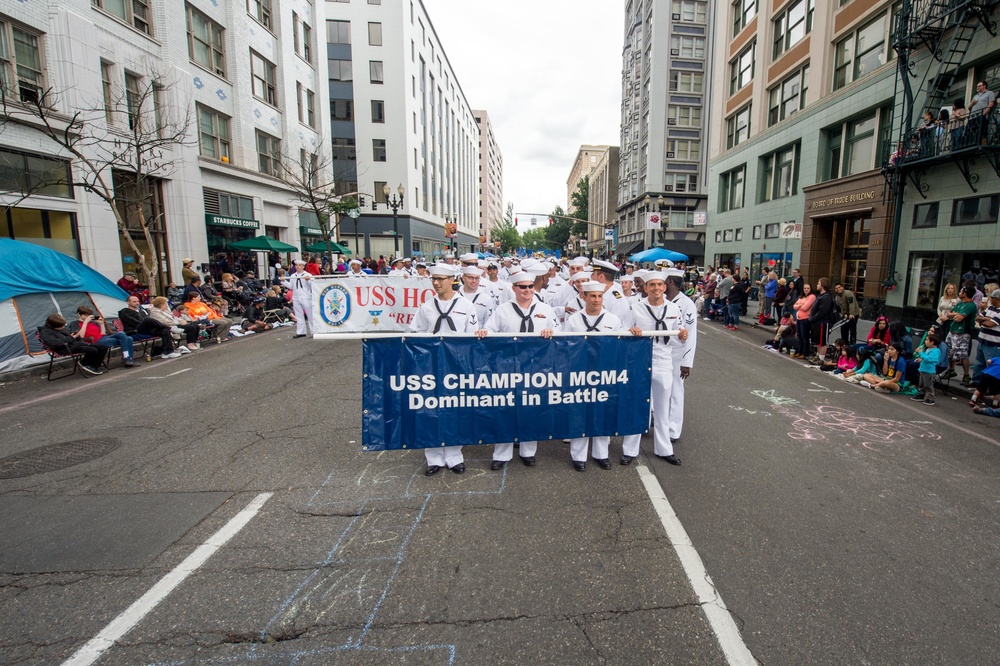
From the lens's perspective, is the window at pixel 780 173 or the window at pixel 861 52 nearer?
the window at pixel 861 52

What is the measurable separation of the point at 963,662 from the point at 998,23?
17706 mm

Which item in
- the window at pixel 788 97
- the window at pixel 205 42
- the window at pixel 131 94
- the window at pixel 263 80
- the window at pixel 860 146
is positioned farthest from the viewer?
the window at pixel 263 80

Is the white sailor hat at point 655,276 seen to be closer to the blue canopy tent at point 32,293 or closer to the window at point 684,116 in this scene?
the blue canopy tent at point 32,293

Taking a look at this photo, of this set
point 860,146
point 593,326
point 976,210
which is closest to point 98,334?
point 593,326

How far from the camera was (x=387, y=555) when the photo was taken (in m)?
3.59

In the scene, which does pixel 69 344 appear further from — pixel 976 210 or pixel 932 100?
pixel 932 100

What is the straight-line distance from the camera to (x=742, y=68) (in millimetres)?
28844

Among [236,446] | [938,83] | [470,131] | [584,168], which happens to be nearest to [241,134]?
[236,446]

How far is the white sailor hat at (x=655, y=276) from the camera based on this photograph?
554cm

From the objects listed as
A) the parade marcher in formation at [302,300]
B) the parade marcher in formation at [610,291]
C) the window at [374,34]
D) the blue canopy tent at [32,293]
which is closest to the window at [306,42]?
the window at [374,34]

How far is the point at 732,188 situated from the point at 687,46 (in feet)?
77.9

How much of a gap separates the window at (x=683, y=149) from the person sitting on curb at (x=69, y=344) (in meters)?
47.6

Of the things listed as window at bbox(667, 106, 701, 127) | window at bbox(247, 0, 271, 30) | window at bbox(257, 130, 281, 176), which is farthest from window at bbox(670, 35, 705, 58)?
window at bbox(257, 130, 281, 176)

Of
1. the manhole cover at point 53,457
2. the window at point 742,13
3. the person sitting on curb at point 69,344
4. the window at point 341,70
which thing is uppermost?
the window at point 341,70
